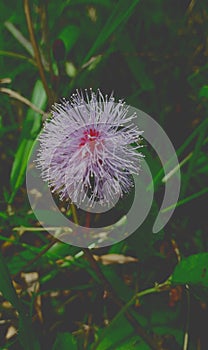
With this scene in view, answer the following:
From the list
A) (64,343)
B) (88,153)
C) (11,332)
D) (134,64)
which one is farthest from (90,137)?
(134,64)

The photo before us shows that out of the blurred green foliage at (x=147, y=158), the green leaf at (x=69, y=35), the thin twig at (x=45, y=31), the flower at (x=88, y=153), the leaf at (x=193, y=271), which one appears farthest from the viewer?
the green leaf at (x=69, y=35)

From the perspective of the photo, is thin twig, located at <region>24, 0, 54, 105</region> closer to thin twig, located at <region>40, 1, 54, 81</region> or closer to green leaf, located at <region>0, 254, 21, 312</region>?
thin twig, located at <region>40, 1, 54, 81</region>

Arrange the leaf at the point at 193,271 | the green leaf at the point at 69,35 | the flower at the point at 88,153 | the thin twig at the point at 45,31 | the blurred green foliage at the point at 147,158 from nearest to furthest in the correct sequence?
the flower at the point at 88,153 < the leaf at the point at 193,271 < the blurred green foliage at the point at 147,158 < the thin twig at the point at 45,31 < the green leaf at the point at 69,35

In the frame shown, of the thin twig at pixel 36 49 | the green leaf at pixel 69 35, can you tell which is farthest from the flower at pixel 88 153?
the green leaf at pixel 69 35

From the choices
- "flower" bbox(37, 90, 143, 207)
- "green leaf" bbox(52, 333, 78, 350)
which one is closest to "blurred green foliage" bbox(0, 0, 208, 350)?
"green leaf" bbox(52, 333, 78, 350)

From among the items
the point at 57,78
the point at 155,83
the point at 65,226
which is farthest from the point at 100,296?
the point at 155,83

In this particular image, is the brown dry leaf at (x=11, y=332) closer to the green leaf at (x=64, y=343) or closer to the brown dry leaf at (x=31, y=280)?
the brown dry leaf at (x=31, y=280)

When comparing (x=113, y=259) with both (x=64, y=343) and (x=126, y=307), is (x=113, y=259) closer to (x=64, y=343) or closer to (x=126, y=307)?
(x=126, y=307)

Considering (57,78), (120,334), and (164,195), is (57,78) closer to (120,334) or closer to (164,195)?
(164,195)
